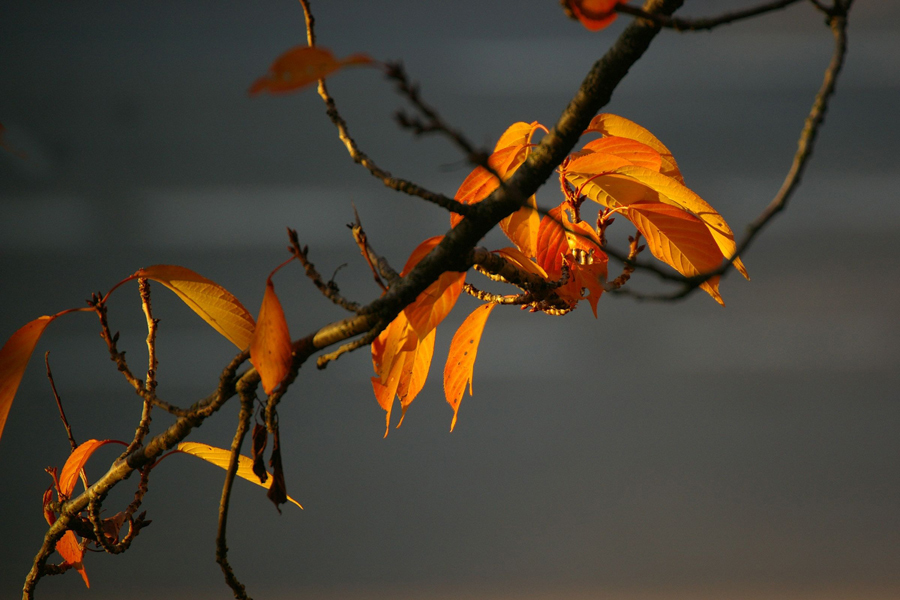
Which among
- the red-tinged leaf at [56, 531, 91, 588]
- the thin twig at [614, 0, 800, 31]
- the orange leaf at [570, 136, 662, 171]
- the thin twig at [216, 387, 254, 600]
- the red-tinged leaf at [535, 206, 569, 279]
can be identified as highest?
the thin twig at [614, 0, 800, 31]

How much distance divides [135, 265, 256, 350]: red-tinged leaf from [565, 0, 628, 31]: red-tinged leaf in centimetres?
14

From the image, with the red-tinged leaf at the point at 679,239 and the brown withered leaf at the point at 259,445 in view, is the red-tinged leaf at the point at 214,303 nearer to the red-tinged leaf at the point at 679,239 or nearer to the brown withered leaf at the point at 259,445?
the brown withered leaf at the point at 259,445

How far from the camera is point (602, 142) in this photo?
0.72 feet

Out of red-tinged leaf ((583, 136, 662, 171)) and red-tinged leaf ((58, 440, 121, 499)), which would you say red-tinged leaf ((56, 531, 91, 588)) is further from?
red-tinged leaf ((583, 136, 662, 171))

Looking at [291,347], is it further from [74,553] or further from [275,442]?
[74,553]

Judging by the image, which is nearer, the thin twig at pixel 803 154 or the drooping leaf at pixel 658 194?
the thin twig at pixel 803 154

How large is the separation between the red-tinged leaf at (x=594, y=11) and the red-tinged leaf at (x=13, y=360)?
19cm

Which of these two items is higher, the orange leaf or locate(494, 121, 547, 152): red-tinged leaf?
locate(494, 121, 547, 152): red-tinged leaf

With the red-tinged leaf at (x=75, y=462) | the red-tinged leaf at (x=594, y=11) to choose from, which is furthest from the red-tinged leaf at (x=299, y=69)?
the red-tinged leaf at (x=75, y=462)

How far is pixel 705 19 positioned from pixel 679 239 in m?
0.11

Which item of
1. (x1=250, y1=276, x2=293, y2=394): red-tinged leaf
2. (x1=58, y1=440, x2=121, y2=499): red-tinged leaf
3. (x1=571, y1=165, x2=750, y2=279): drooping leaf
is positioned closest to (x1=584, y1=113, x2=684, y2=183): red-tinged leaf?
(x1=571, y1=165, x2=750, y2=279): drooping leaf

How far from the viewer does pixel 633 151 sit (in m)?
0.21

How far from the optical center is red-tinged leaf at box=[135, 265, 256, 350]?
213mm

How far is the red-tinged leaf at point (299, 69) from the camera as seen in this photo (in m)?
0.11
